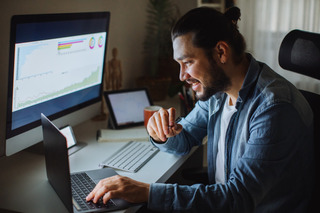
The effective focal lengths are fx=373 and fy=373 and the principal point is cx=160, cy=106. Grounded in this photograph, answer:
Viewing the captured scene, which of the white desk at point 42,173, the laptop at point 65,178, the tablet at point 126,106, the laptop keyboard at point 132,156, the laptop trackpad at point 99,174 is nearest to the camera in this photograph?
the laptop at point 65,178

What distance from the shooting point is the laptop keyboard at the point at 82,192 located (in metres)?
1.07

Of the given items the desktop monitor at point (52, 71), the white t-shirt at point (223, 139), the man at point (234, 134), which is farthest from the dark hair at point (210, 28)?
the desktop monitor at point (52, 71)

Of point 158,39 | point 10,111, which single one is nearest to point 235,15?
point 10,111

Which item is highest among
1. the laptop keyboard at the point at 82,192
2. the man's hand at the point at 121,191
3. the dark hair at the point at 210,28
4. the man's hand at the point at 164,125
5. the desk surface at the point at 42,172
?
the dark hair at the point at 210,28

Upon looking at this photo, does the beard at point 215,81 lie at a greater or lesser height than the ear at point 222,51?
lesser

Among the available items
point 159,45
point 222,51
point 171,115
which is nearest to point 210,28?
point 222,51

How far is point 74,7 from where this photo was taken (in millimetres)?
1767

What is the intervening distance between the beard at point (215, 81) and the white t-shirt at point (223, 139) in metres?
0.13

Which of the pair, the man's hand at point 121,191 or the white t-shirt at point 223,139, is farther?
the white t-shirt at point 223,139

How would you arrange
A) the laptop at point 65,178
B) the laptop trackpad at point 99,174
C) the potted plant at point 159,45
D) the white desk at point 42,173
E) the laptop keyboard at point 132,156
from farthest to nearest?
the potted plant at point 159,45, the laptop keyboard at point 132,156, the laptop trackpad at point 99,174, the white desk at point 42,173, the laptop at point 65,178

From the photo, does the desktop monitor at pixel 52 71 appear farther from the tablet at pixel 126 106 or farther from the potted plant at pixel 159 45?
the potted plant at pixel 159 45

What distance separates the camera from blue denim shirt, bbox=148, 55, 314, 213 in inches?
41.9

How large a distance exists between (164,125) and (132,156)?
191 millimetres

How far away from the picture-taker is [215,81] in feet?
4.24
